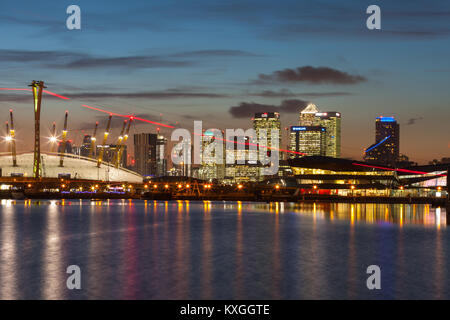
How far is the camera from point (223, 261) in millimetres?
48469

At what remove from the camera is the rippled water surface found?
35.2m

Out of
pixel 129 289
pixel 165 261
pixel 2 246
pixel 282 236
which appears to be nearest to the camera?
pixel 129 289

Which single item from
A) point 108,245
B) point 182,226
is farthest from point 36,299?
point 182,226

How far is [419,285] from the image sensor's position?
3762 centimetres

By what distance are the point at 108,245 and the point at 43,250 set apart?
7.00m

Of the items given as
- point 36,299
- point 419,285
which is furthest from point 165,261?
point 419,285

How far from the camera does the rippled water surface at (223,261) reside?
3516 centimetres
